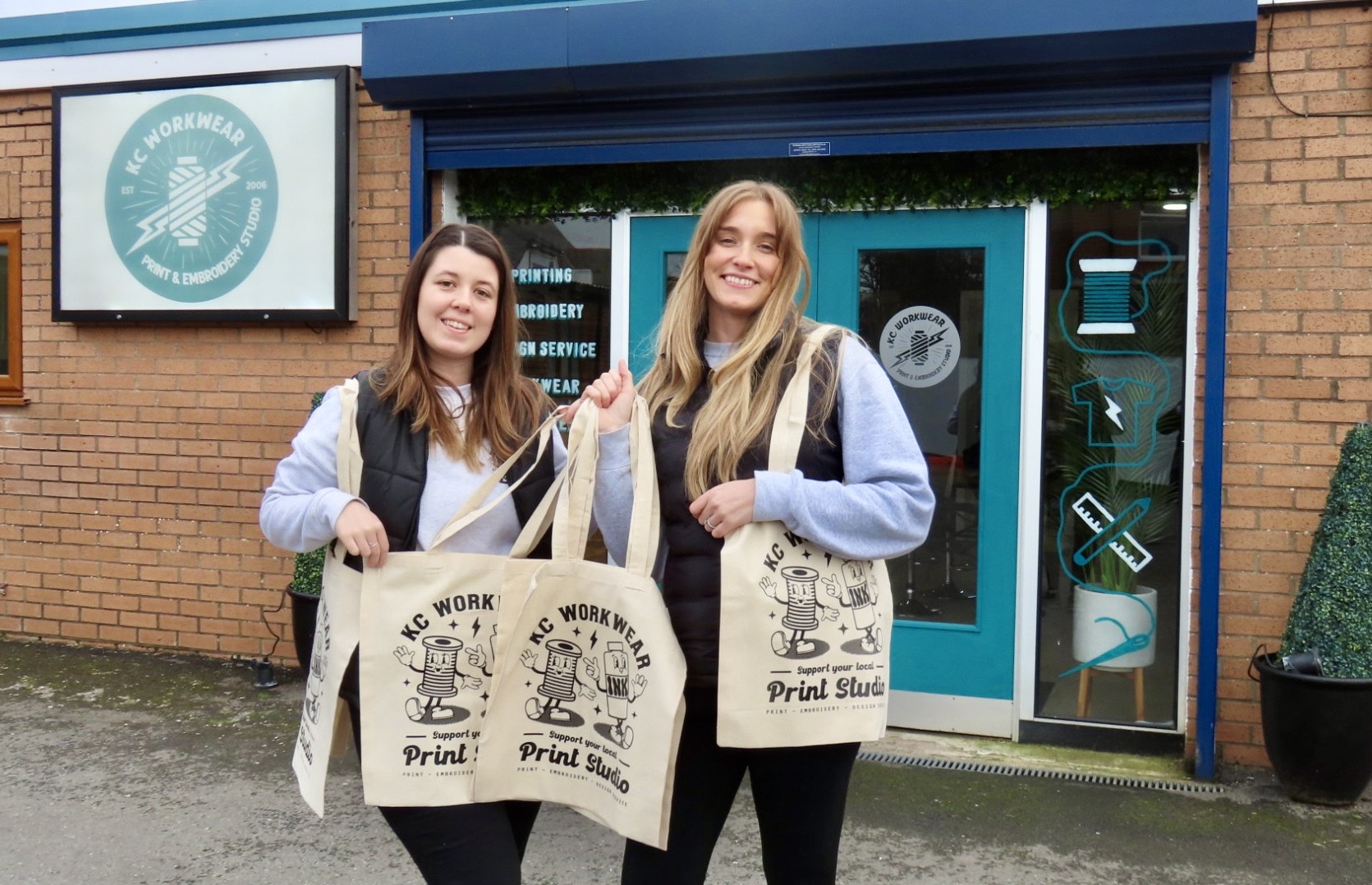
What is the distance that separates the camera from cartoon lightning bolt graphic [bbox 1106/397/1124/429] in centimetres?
460

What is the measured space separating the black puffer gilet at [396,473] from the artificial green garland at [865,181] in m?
2.92

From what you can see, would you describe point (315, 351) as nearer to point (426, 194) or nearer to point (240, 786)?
point (426, 194)

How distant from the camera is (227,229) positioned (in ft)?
18.0

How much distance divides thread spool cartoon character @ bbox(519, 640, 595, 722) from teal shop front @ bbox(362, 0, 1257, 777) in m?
3.00

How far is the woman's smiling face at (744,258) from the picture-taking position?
6.95 feet

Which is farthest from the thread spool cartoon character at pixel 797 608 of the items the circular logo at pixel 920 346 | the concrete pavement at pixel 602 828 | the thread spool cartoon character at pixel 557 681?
the circular logo at pixel 920 346

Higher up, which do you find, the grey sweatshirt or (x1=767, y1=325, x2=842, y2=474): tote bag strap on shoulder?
(x1=767, y1=325, x2=842, y2=474): tote bag strap on shoulder

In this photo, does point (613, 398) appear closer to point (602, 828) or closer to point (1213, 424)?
point (602, 828)

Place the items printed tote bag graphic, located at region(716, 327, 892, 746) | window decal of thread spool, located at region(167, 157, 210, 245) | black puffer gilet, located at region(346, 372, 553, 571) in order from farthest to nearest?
window decal of thread spool, located at region(167, 157, 210, 245) < black puffer gilet, located at region(346, 372, 553, 571) < printed tote bag graphic, located at region(716, 327, 892, 746)

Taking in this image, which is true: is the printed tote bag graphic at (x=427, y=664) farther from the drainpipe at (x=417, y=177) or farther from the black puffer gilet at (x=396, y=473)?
the drainpipe at (x=417, y=177)

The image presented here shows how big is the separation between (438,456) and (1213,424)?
3.10 meters

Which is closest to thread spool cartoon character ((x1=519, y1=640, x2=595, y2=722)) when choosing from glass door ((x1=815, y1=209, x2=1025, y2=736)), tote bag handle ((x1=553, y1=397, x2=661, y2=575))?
tote bag handle ((x1=553, y1=397, x2=661, y2=575))

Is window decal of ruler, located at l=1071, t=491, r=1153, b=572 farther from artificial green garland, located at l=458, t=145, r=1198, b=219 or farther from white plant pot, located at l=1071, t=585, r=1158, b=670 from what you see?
artificial green garland, located at l=458, t=145, r=1198, b=219

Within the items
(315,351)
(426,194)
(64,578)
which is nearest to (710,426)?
(426,194)
